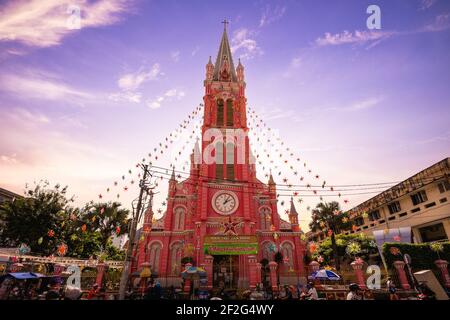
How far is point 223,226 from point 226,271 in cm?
460

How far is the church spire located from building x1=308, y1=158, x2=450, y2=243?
28285 mm

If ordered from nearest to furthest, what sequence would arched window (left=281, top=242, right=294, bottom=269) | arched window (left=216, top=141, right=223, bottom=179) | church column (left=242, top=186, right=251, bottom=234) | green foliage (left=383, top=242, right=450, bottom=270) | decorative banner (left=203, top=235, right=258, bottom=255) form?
green foliage (left=383, top=242, right=450, bottom=270) → decorative banner (left=203, top=235, right=258, bottom=255) → church column (left=242, top=186, right=251, bottom=234) → arched window (left=281, top=242, right=294, bottom=269) → arched window (left=216, top=141, right=223, bottom=179)

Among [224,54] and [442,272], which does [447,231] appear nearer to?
[442,272]

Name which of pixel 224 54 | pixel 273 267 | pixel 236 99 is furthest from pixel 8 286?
pixel 224 54

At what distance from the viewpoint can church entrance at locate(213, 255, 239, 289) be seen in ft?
77.2

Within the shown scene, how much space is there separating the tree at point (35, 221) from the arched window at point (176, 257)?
1322cm

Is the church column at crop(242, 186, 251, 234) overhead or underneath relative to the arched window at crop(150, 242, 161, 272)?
overhead

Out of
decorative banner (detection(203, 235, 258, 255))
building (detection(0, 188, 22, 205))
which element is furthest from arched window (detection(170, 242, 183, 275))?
building (detection(0, 188, 22, 205))

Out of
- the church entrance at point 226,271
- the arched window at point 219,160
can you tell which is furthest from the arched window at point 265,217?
the arched window at point 219,160

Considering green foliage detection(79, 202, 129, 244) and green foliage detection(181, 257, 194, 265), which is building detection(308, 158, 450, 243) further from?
green foliage detection(79, 202, 129, 244)
